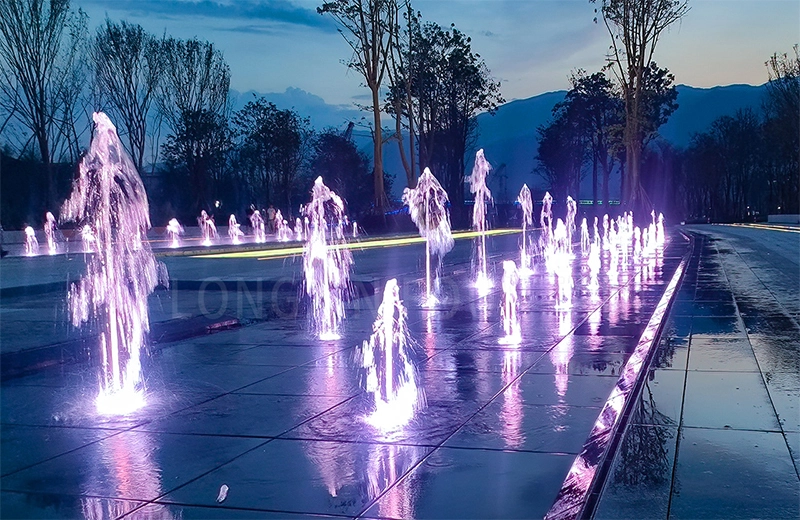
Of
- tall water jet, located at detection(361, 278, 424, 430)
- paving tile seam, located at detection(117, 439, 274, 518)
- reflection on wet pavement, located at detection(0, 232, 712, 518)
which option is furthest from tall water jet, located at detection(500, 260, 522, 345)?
paving tile seam, located at detection(117, 439, 274, 518)

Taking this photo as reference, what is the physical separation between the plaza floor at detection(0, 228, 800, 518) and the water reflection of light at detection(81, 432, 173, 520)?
0.04 feet

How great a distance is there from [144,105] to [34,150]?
26.7ft

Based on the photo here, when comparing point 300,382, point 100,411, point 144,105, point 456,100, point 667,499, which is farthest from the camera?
point 456,100

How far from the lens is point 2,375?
22.7 feet

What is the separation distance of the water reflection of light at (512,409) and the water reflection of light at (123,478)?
6.64 feet

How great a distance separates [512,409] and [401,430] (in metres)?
0.88

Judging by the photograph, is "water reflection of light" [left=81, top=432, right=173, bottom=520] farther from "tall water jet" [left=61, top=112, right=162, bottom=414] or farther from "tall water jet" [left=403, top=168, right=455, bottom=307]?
"tall water jet" [left=403, top=168, right=455, bottom=307]

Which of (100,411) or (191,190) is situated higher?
(191,190)

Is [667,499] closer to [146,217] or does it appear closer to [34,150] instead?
[146,217]

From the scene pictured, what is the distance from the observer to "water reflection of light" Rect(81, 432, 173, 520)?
12.6 ft

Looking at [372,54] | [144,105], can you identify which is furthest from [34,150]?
[372,54]

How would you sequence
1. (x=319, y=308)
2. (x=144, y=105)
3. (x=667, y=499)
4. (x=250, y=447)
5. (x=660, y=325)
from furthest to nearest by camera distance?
(x=144, y=105) → (x=319, y=308) → (x=660, y=325) → (x=250, y=447) → (x=667, y=499)

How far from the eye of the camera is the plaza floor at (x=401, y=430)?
3.90 m

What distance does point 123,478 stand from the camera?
427 cm
